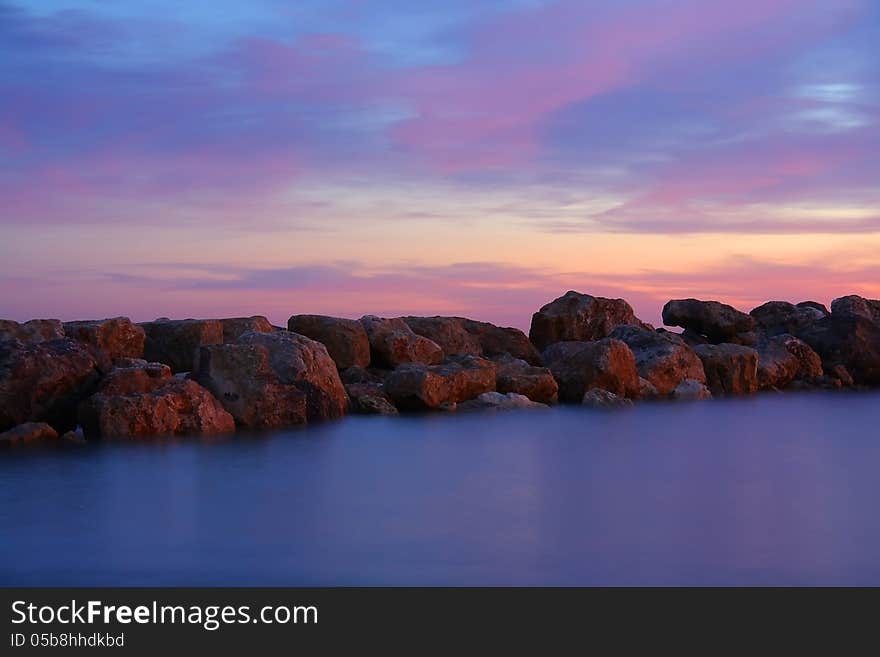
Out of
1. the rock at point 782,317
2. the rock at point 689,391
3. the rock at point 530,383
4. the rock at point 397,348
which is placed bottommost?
the rock at point 689,391

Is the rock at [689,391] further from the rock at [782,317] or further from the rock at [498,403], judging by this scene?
the rock at [782,317]

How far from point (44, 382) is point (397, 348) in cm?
927

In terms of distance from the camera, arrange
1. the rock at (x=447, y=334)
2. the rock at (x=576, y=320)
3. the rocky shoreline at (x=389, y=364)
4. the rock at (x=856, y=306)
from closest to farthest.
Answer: the rocky shoreline at (x=389, y=364) → the rock at (x=447, y=334) → the rock at (x=576, y=320) → the rock at (x=856, y=306)

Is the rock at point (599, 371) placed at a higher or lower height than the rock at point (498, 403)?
higher

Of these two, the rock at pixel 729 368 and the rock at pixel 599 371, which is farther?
the rock at pixel 729 368

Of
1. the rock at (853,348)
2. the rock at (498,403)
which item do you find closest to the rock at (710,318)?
the rock at (853,348)

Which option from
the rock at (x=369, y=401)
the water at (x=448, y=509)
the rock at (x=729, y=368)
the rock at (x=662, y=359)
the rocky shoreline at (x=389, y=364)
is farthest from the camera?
the rock at (x=729, y=368)

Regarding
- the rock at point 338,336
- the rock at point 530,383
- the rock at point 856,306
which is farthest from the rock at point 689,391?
the rock at point 856,306

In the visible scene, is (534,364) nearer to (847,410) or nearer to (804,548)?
(847,410)

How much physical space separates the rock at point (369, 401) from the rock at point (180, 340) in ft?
10.1

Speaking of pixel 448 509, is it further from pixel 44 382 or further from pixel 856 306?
pixel 856 306

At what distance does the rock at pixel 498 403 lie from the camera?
2223 cm

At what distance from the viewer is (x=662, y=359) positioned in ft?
86.3
